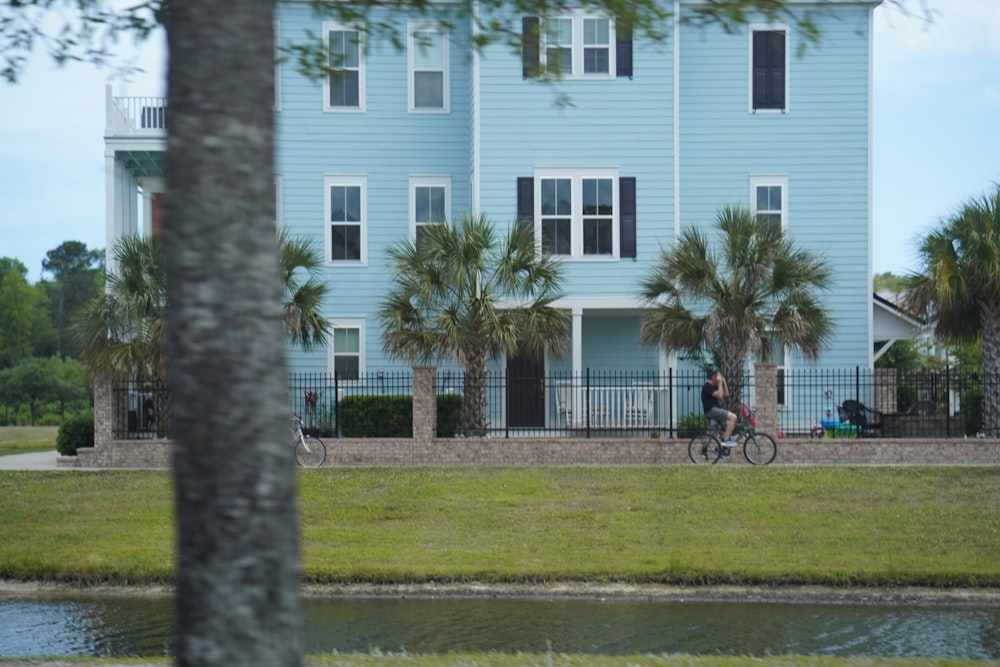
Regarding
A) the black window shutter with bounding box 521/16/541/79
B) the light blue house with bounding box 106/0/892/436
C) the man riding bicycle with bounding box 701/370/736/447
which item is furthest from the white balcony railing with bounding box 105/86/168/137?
the black window shutter with bounding box 521/16/541/79

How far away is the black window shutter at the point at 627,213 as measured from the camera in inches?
1112

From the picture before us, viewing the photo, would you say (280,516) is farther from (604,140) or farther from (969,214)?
(604,140)

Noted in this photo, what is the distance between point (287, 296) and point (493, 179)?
577cm

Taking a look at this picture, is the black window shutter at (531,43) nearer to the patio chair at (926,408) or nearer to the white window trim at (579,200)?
the patio chair at (926,408)

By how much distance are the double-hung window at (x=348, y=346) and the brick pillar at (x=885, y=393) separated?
451 inches

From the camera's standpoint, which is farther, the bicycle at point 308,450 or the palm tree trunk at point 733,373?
the palm tree trunk at point 733,373

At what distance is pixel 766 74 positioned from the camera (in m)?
29.3

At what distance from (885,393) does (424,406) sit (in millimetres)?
10200

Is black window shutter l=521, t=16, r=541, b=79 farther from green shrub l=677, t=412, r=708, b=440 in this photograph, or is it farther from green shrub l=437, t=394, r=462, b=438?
green shrub l=677, t=412, r=708, b=440

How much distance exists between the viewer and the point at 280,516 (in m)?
4.16

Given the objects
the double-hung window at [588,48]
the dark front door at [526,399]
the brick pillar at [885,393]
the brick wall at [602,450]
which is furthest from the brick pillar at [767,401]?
the double-hung window at [588,48]

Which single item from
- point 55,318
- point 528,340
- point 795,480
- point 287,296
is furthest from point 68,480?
point 55,318

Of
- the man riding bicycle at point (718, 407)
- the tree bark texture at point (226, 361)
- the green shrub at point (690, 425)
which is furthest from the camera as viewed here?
the green shrub at point (690, 425)

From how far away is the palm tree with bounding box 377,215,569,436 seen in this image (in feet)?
78.9
